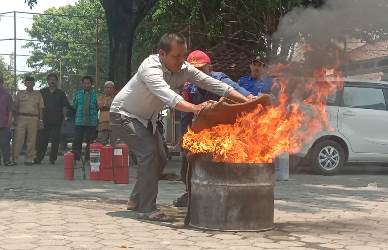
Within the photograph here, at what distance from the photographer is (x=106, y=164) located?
9.31 meters

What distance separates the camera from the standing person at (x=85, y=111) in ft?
39.8

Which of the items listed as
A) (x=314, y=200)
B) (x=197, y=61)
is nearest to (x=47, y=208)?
(x=197, y=61)

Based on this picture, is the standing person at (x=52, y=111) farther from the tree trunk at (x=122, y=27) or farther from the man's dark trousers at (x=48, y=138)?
the tree trunk at (x=122, y=27)

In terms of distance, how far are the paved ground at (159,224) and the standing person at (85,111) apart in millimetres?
2991

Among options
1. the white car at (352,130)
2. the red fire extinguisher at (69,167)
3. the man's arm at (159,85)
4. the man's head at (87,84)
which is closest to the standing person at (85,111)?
the man's head at (87,84)

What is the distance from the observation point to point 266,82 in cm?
828

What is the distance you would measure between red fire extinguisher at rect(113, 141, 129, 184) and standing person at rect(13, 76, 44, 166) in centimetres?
399

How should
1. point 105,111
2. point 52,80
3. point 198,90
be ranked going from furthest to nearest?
point 52,80
point 105,111
point 198,90

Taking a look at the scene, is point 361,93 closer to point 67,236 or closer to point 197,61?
point 197,61

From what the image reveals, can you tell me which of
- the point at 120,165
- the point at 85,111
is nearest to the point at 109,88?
the point at 85,111

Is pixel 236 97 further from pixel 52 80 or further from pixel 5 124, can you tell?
pixel 5 124

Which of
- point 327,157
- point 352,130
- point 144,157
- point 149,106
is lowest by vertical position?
point 327,157

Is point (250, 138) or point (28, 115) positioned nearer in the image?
point (250, 138)

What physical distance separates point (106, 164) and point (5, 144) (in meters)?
4.06
